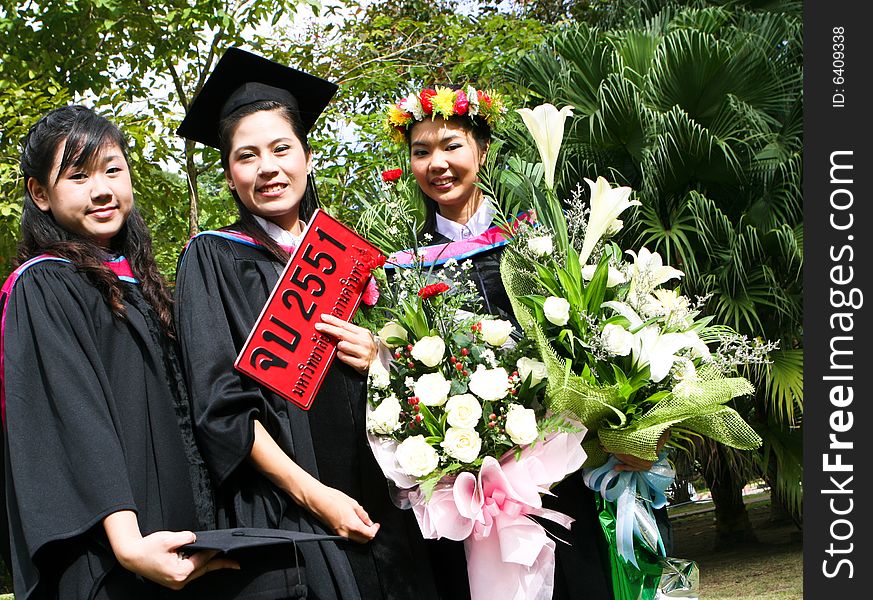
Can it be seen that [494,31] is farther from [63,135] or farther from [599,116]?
[63,135]

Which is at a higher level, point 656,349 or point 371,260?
point 371,260

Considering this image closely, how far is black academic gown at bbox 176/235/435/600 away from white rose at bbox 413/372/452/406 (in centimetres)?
27

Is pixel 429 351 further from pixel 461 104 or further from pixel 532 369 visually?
pixel 461 104

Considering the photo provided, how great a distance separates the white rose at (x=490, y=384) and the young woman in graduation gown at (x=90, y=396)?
0.78m

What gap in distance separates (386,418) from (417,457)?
146 millimetres

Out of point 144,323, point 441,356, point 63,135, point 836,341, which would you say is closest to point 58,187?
point 63,135

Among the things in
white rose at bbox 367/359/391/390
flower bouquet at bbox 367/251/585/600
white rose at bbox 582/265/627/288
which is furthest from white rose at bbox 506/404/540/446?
white rose at bbox 582/265/627/288

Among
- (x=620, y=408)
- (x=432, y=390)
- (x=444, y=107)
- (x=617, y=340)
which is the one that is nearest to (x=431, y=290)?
(x=432, y=390)

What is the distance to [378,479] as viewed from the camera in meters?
2.61

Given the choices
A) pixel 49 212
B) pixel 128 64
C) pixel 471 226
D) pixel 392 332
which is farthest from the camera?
pixel 128 64

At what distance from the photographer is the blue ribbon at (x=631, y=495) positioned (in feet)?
8.86

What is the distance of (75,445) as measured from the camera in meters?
2.16

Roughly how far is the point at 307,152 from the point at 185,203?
473cm

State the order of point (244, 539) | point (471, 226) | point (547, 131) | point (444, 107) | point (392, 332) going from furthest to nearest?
point (471, 226) < point (444, 107) < point (547, 131) < point (392, 332) < point (244, 539)
